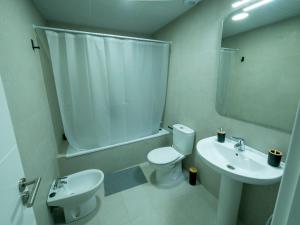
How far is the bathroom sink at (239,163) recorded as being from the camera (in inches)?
36.9

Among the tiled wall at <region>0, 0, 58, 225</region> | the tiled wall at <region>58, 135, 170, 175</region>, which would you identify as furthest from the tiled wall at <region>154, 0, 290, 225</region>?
the tiled wall at <region>0, 0, 58, 225</region>

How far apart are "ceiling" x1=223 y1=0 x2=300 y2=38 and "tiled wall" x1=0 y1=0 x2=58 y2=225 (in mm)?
1758

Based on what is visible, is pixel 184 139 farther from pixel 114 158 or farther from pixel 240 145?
pixel 114 158

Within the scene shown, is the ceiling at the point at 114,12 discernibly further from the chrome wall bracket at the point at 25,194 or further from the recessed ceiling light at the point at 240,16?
the chrome wall bracket at the point at 25,194

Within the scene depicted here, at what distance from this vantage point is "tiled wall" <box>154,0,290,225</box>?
126 centimetres

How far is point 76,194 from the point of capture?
139 cm

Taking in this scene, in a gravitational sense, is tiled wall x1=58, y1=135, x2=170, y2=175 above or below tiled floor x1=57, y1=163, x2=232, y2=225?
above

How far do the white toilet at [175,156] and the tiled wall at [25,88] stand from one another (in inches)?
44.1

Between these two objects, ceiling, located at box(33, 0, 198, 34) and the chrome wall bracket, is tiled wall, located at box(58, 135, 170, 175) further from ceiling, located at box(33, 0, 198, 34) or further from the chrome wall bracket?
ceiling, located at box(33, 0, 198, 34)

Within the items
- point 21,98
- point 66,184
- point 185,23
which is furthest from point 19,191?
point 185,23

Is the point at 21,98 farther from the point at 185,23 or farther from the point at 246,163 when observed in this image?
the point at 185,23

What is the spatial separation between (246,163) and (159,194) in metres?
1.09

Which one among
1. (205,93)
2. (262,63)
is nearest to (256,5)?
(262,63)

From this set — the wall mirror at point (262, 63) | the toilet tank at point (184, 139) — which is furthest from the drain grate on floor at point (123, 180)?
the wall mirror at point (262, 63)
